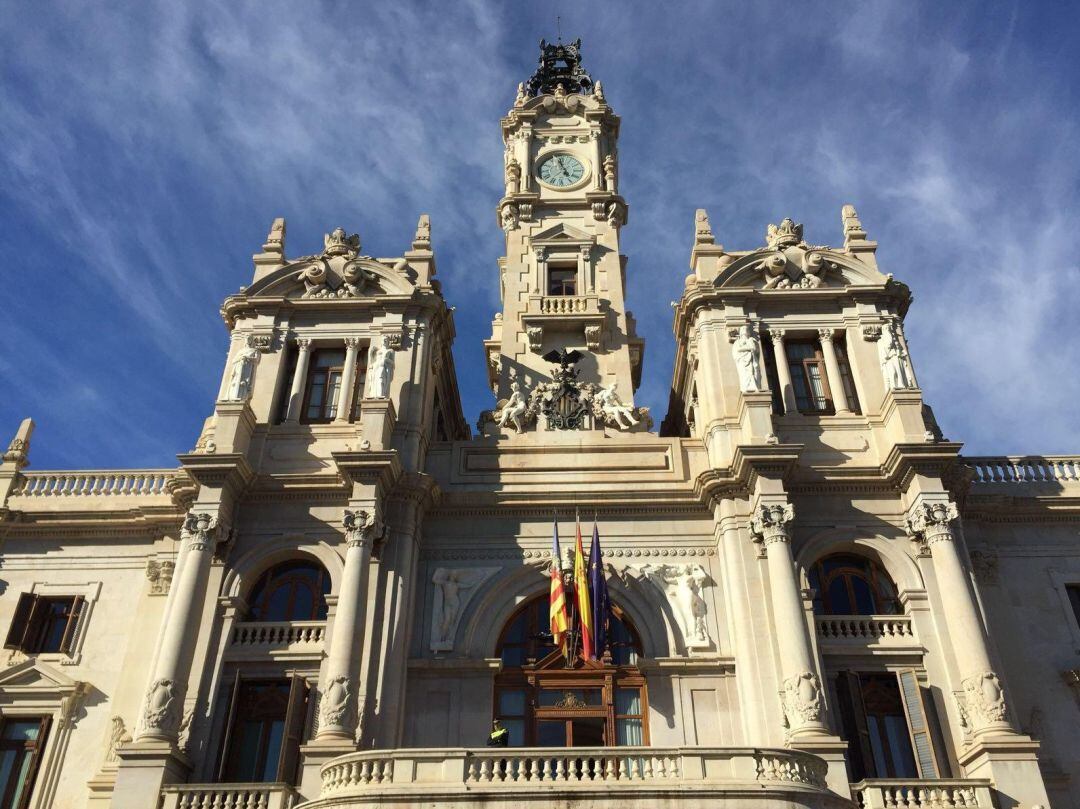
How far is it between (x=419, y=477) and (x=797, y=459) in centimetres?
977

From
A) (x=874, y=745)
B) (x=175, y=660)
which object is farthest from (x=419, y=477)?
(x=874, y=745)

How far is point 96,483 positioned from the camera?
28188 millimetres

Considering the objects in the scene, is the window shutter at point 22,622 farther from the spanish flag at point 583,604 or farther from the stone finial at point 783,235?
the stone finial at point 783,235

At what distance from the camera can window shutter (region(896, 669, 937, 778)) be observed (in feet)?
70.2

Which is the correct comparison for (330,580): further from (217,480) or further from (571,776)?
(571,776)

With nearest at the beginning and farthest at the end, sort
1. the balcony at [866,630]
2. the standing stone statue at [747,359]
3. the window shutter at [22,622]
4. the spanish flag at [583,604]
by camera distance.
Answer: the spanish flag at [583,604] < the balcony at [866,630] < the window shutter at [22,622] < the standing stone statue at [747,359]

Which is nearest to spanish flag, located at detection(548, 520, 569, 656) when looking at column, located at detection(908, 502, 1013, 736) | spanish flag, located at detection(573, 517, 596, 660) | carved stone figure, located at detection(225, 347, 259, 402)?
spanish flag, located at detection(573, 517, 596, 660)

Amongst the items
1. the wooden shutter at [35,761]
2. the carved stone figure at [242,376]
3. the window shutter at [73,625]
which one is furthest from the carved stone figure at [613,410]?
the wooden shutter at [35,761]

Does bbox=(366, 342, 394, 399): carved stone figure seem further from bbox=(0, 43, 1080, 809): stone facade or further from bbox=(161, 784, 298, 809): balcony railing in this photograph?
bbox=(161, 784, 298, 809): balcony railing

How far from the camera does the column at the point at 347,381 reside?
91.5ft

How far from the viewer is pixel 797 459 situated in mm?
24109

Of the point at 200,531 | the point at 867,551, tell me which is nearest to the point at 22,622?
the point at 200,531

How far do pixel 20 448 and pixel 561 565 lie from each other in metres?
17.2

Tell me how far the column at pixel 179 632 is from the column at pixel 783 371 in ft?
52.6
